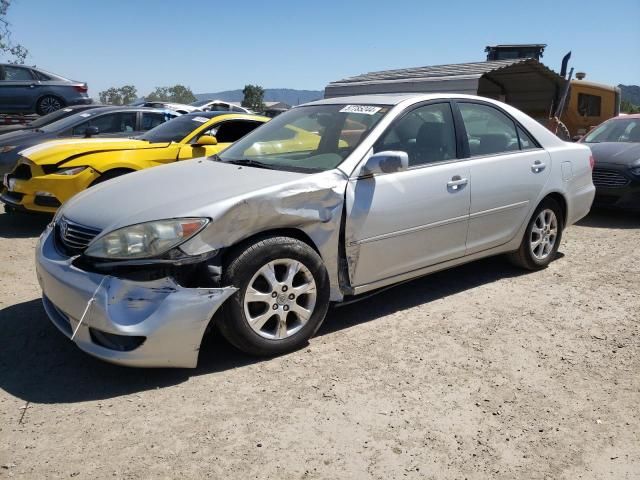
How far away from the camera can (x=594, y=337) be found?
3830mm

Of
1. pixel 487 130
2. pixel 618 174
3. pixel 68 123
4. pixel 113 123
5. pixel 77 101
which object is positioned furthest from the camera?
pixel 77 101

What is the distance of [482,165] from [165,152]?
3.99 m

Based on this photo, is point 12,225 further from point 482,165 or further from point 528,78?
point 528,78

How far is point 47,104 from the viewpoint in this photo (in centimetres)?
1442

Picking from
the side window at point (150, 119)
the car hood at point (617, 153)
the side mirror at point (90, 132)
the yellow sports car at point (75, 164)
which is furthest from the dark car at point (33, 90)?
the car hood at point (617, 153)

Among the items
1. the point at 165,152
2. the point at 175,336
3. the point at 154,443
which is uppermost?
the point at 165,152

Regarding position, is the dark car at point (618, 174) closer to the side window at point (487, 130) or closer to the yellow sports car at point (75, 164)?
the side window at point (487, 130)

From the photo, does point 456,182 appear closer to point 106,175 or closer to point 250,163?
point 250,163

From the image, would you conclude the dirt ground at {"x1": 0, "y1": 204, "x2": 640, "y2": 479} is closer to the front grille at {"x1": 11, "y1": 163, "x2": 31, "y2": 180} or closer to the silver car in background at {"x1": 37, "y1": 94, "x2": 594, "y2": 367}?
the silver car in background at {"x1": 37, "y1": 94, "x2": 594, "y2": 367}

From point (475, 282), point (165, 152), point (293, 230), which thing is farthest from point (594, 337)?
point (165, 152)

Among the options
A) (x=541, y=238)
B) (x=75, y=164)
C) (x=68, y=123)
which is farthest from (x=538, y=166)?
(x=68, y=123)

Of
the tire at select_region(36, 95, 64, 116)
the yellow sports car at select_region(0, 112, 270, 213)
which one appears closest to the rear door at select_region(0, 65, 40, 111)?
the tire at select_region(36, 95, 64, 116)

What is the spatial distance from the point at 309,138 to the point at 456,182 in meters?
1.14

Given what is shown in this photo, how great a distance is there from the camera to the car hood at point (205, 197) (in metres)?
3.15
